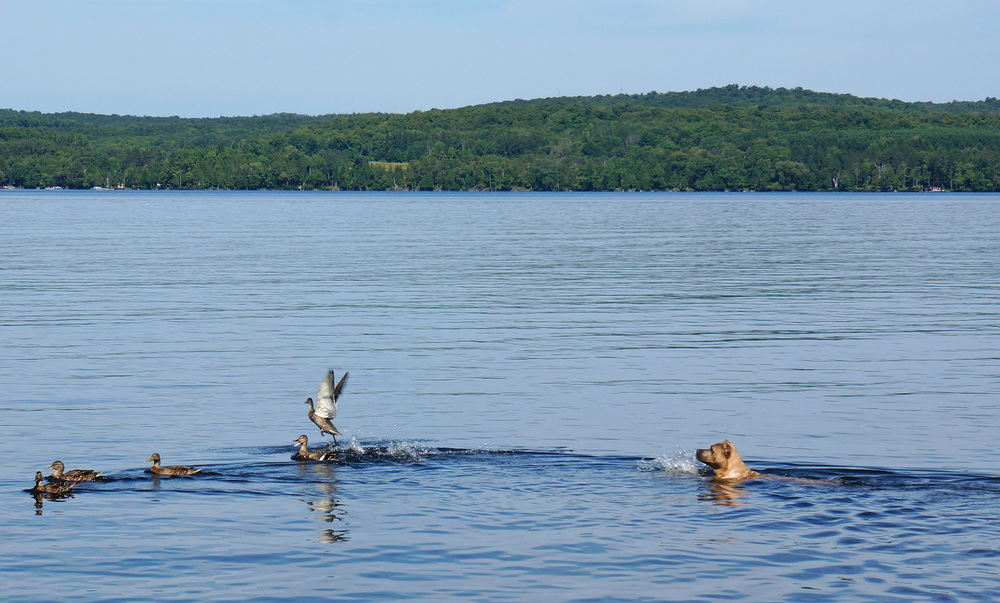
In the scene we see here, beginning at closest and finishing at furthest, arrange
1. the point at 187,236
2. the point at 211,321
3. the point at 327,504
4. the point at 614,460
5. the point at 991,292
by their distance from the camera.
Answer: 1. the point at 327,504
2. the point at 614,460
3. the point at 211,321
4. the point at 991,292
5. the point at 187,236

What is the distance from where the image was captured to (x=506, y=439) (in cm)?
2186

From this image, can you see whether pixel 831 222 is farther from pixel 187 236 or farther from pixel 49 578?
pixel 49 578

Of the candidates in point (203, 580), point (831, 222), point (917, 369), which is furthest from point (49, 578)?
point (831, 222)

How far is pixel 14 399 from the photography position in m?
25.4

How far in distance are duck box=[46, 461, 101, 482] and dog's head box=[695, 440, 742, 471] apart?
8675mm

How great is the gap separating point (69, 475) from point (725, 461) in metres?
9.21

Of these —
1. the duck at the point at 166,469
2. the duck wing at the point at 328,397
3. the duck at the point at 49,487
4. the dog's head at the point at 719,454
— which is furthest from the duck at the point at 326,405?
the dog's head at the point at 719,454

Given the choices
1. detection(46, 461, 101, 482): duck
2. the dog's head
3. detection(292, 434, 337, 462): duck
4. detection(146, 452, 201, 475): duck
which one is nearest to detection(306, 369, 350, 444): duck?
detection(292, 434, 337, 462): duck

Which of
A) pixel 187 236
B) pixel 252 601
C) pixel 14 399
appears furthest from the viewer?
pixel 187 236

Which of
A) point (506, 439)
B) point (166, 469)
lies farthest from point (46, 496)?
point (506, 439)

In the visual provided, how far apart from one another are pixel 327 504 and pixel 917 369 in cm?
1749

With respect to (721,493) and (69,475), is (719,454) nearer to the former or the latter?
(721,493)

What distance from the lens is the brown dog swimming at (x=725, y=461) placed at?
18141 millimetres

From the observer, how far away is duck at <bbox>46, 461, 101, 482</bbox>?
17688 millimetres
